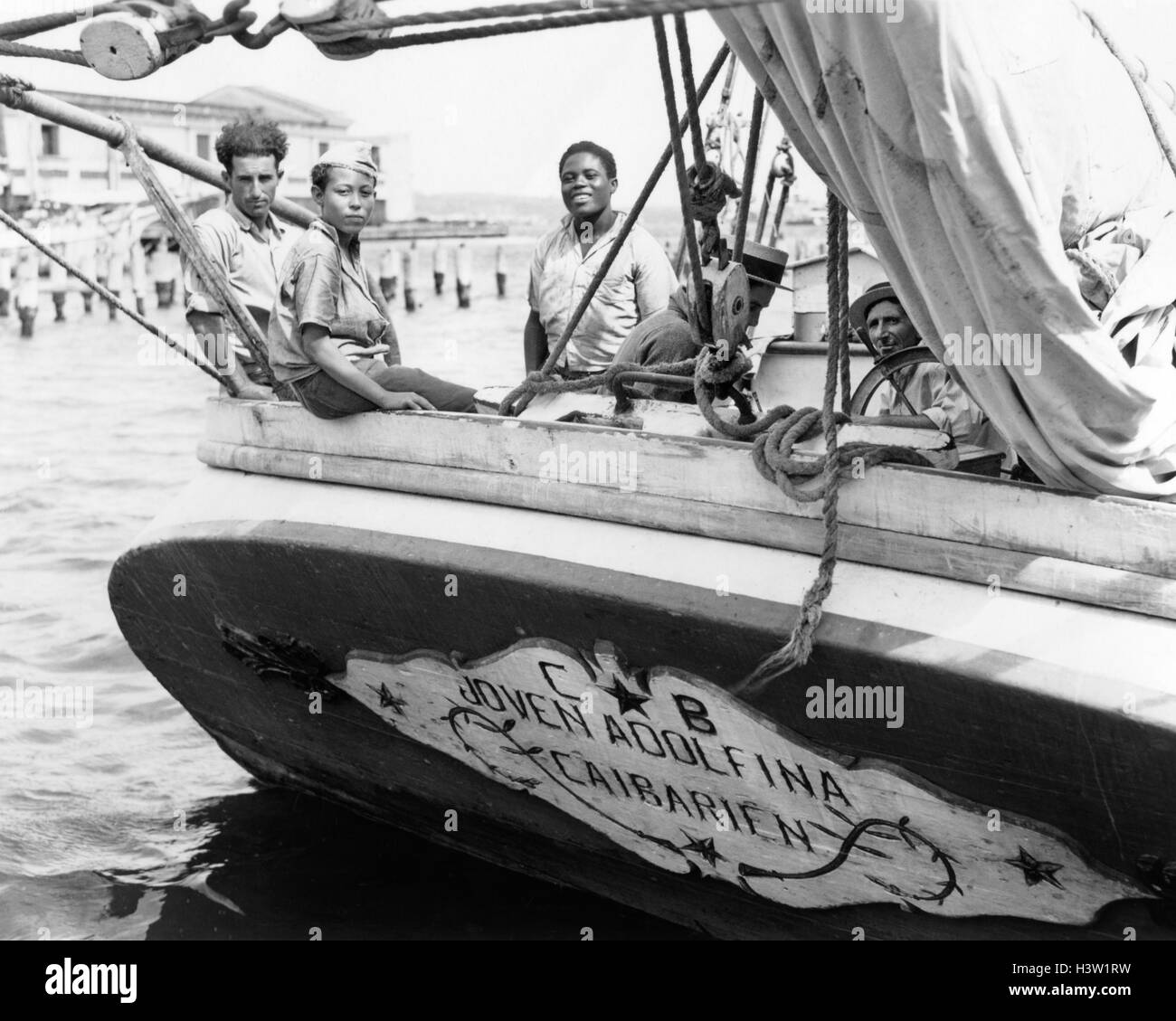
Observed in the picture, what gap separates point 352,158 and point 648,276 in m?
1.78

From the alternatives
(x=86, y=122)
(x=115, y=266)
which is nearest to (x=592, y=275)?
(x=86, y=122)

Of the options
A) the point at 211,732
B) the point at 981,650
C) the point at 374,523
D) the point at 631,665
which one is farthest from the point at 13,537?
the point at 981,650

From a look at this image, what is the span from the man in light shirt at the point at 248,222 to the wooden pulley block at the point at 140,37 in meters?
2.65

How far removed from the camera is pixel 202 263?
4820mm

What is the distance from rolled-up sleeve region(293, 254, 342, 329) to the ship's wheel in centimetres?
156

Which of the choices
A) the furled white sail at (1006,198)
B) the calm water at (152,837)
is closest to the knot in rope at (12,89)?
the calm water at (152,837)

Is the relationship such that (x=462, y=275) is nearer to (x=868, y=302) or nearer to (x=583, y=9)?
(x=868, y=302)

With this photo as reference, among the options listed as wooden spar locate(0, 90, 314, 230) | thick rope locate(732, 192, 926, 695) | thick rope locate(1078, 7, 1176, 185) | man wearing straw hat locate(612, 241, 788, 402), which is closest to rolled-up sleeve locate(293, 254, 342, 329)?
man wearing straw hat locate(612, 241, 788, 402)

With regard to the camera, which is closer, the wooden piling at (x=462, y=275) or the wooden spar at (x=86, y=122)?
the wooden spar at (x=86, y=122)

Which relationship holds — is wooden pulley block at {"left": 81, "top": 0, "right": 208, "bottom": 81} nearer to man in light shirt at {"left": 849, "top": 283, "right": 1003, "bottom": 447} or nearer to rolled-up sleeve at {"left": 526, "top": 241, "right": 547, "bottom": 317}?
man in light shirt at {"left": 849, "top": 283, "right": 1003, "bottom": 447}

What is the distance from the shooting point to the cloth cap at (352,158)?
178 inches

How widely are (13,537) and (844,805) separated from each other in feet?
27.3

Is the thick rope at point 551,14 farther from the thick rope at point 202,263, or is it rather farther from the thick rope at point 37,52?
the thick rope at point 202,263
